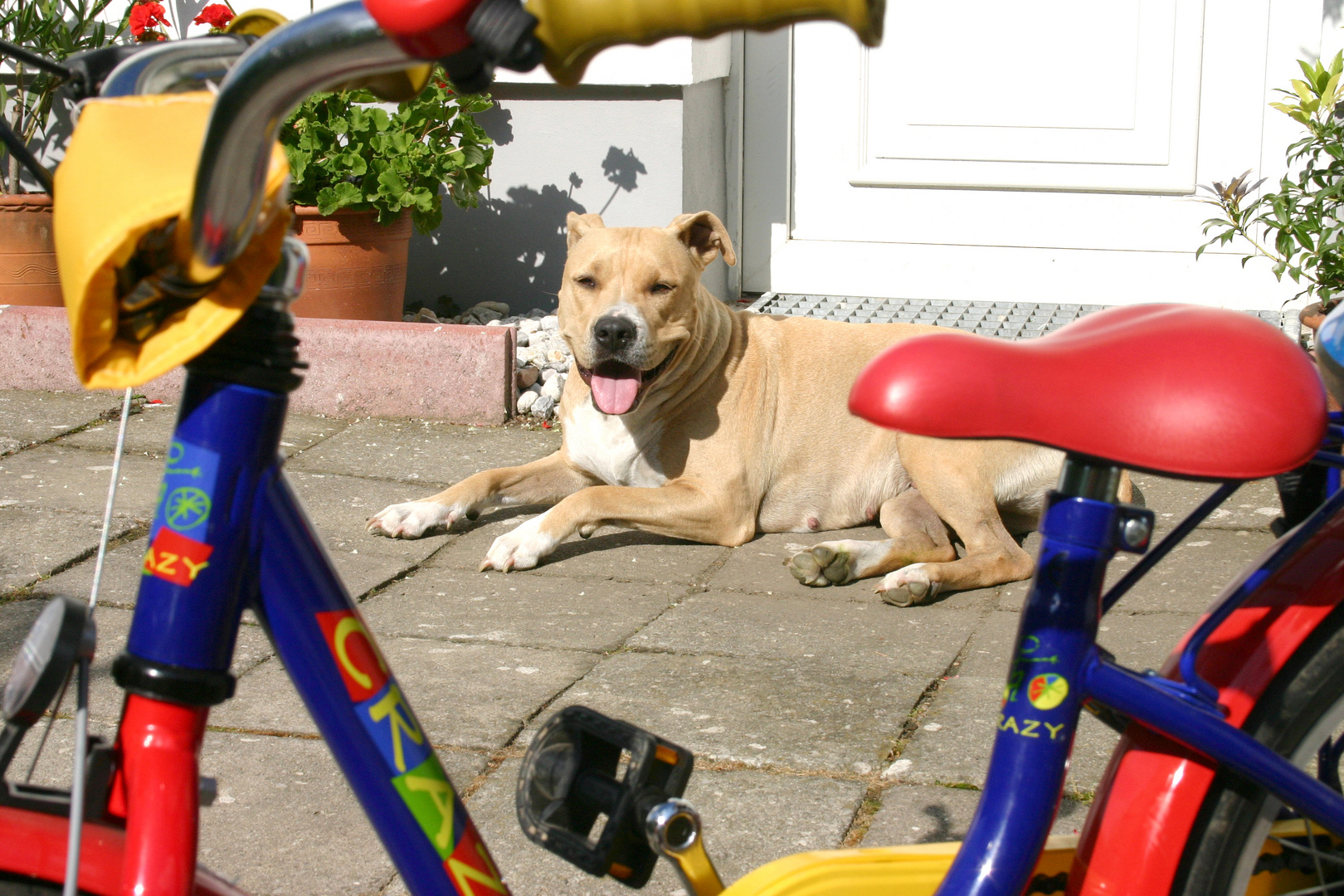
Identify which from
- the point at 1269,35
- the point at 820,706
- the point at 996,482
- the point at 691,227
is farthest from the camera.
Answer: the point at 1269,35

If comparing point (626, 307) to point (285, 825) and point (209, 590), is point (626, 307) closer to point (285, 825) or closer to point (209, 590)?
point (285, 825)

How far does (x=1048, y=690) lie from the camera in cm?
132

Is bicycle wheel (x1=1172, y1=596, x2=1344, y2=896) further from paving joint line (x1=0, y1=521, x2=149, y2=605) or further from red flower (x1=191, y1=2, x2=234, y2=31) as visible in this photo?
red flower (x1=191, y1=2, x2=234, y2=31)

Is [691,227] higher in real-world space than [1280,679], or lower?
higher

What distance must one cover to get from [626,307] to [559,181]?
2.34 meters

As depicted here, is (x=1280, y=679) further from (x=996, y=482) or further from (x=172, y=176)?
(x=996, y=482)

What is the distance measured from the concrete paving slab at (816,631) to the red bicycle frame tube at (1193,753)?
155 cm

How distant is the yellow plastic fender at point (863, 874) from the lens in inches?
56.6

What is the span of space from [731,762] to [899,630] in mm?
920

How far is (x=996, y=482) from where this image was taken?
3965mm

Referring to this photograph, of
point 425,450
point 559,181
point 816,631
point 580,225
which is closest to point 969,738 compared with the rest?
point 816,631

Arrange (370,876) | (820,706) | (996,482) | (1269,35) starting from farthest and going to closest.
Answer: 1. (1269,35)
2. (996,482)
3. (820,706)
4. (370,876)

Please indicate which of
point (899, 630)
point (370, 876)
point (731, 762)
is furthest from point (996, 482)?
point (370, 876)

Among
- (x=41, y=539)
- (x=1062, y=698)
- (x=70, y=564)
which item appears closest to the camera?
(x=1062, y=698)
